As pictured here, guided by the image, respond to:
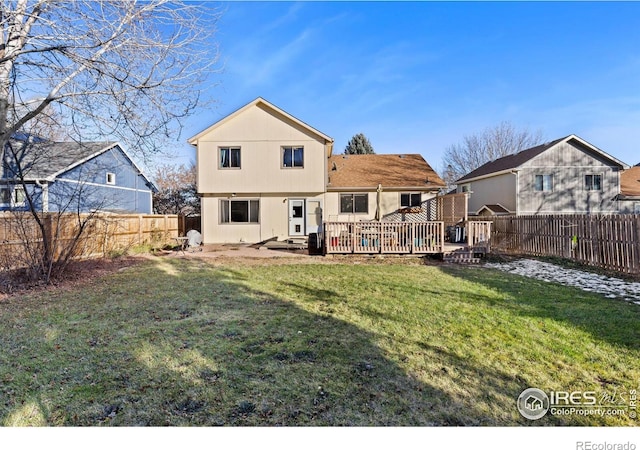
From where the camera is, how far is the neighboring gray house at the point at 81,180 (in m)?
14.8

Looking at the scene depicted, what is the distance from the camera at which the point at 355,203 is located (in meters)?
17.3

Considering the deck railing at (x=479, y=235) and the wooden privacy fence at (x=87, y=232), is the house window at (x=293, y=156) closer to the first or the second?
the wooden privacy fence at (x=87, y=232)

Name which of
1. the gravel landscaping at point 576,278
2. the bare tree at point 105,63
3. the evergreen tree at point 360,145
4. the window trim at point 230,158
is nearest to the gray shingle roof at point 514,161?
the evergreen tree at point 360,145

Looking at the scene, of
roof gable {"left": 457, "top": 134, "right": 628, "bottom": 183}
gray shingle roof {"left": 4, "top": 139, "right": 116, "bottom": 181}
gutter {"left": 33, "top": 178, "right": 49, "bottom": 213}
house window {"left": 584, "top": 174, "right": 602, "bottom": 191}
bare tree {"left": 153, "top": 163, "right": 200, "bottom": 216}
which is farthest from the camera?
bare tree {"left": 153, "top": 163, "right": 200, "bottom": 216}

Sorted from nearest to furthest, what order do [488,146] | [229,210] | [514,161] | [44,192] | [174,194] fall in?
[44,192], [229,210], [514,161], [174,194], [488,146]

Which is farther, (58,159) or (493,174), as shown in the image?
(493,174)

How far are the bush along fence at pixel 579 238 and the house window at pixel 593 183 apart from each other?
11222mm

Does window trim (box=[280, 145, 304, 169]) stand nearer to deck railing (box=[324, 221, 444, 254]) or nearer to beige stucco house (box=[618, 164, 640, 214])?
deck railing (box=[324, 221, 444, 254])

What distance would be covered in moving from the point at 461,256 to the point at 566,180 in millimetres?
14376

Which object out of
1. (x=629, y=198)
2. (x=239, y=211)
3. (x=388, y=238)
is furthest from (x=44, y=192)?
(x=629, y=198)

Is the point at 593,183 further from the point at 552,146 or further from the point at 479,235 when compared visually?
the point at 479,235

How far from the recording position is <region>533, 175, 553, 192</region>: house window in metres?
20.0

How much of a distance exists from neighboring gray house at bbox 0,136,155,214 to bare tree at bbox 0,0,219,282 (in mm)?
7393

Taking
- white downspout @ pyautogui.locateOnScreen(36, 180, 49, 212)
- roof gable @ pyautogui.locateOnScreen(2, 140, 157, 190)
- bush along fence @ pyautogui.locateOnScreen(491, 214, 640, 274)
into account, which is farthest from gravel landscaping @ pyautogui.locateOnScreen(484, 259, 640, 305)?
white downspout @ pyautogui.locateOnScreen(36, 180, 49, 212)
